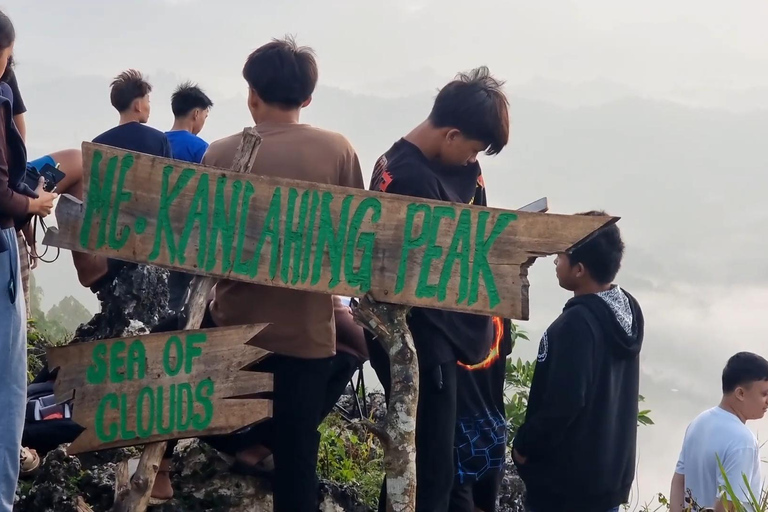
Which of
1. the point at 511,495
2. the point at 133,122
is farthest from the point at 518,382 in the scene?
the point at 133,122

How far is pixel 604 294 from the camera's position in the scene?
4016 millimetres

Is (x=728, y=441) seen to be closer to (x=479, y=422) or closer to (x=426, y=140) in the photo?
(x=479, y=422)

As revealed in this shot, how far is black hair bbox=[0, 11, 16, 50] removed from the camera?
10.8 ft

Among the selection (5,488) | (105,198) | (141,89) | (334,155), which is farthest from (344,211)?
(141,89)

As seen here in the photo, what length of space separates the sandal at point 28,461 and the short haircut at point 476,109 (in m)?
2.29

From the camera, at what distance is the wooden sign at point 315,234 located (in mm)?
3334

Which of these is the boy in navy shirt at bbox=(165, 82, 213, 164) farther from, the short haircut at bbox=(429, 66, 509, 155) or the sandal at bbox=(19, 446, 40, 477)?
the short haircut at bbox=(429, 66, 509, 155)

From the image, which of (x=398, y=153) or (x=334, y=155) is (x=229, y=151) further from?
(x=398, y=153)

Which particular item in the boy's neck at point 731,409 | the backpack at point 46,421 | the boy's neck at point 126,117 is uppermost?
the boy's neck at point 126,117

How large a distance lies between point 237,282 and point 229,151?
491mm

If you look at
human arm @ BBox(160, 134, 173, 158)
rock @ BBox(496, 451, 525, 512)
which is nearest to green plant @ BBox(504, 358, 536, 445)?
rock @ BBox(496, 451, 525, 512)

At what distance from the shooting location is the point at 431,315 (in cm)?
362

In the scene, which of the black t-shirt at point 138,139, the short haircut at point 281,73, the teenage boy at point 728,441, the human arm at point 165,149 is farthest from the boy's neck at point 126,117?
the teenage boy at point 728,441

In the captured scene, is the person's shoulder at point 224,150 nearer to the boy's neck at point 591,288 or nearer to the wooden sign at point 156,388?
the wooden sign at point 156,388
